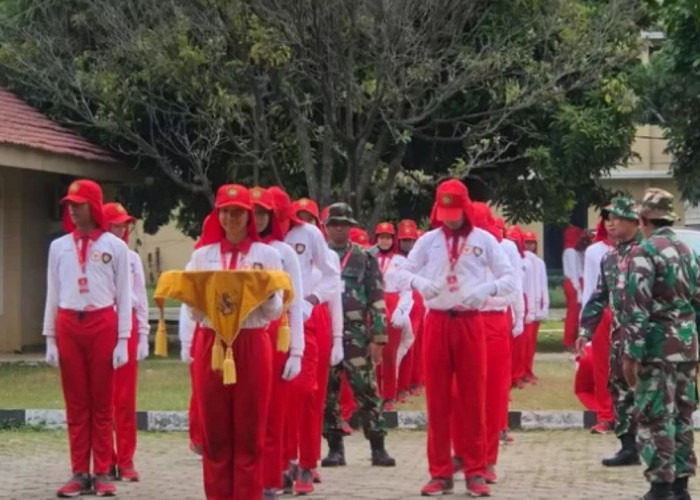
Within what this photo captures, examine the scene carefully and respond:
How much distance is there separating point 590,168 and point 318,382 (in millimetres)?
13645

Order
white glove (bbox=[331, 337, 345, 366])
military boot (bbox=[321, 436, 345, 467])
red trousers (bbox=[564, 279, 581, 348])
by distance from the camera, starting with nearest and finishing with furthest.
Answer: white glove (bbox=[331, 337, 345, 366]) < military boot (bbox=[321, 436, 345, 467]) < red trousers (bbox=[564, 279, 581, 348])

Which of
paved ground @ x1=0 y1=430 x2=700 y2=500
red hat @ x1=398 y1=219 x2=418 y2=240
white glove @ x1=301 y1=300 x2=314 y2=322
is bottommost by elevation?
paved ground @ x1=0 y1=430 x2=700 y2=500

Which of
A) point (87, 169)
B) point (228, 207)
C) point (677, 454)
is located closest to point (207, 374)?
point (228, 207)

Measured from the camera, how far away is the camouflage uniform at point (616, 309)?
452 inches

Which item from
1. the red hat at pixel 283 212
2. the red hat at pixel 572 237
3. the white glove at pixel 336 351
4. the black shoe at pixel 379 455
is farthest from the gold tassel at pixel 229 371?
the red hat at pixel 572 237

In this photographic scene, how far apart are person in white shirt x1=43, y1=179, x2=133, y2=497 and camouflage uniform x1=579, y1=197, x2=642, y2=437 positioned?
3664mm

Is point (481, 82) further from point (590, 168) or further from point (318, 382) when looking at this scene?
point (318, 382)

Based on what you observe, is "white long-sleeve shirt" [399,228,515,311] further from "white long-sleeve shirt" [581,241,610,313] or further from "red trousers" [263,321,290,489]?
"white long-sleeve shirt" [581,241,610,313]

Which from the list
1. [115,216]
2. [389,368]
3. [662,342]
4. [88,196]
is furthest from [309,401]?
[389,368]

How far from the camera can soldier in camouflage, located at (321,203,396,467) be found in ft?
41.9

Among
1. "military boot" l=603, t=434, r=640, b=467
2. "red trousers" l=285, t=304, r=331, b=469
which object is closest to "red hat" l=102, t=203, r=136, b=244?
"red trousers" l=285, t=304, r=331, b=469

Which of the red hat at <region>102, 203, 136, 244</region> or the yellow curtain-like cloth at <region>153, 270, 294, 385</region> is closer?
the yellow curtain-like cloth at <region>153, 270, 294, 385</region>

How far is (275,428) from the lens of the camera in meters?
9.89

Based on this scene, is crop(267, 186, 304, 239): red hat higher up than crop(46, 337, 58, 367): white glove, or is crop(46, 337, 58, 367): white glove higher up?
crop(267, 186, 304, 239): red hat
